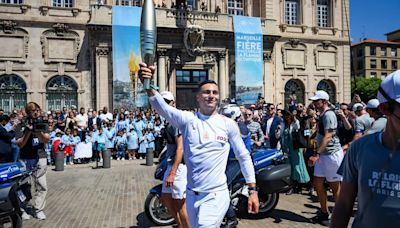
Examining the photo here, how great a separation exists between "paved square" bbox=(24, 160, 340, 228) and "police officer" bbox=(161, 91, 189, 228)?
4.54 ft

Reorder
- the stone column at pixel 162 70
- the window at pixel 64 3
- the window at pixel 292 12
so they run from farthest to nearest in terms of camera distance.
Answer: the window at pixel 292 12
the window at pixel 64 3
the stone column at pixel 162 70

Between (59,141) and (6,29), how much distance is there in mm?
10191

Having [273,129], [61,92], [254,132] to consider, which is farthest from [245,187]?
[61,92]

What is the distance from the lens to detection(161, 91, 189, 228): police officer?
4.15m

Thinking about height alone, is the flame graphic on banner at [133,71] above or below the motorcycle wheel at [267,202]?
above

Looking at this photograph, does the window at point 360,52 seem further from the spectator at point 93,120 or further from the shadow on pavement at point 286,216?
the shadow on pavement at point 286,216

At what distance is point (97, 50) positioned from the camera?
20.0 meters

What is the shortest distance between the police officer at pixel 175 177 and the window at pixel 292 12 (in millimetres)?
24339

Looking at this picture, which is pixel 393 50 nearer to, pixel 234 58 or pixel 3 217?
pixel 234 58

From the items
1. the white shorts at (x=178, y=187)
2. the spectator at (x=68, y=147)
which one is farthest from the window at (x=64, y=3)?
the white shorts at (x=178, y=187)

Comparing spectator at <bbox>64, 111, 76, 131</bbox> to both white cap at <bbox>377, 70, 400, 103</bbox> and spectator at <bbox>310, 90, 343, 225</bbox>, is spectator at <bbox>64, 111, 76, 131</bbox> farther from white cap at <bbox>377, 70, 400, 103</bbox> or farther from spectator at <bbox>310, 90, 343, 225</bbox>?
white cap at <bbox>377, 70, 400, 103</bbox>

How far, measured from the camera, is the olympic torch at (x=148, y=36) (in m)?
2.83

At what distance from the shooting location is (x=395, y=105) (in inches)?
64.8

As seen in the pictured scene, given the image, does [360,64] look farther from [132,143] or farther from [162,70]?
[132,143]
